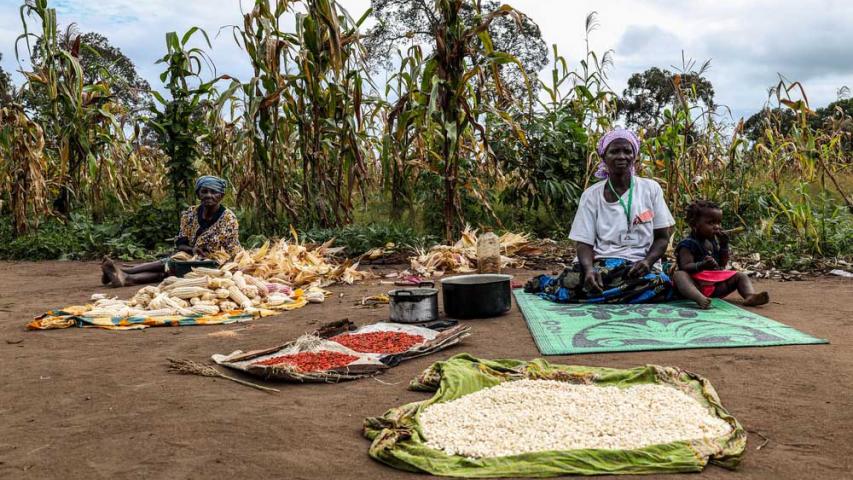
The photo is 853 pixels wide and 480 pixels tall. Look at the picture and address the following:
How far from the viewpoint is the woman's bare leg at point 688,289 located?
396cm

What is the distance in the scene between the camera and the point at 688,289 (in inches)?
160

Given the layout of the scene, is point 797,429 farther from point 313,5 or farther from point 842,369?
point 313,5

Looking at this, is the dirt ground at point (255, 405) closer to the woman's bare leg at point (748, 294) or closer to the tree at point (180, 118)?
the woman's bare leg at point (748, 294)

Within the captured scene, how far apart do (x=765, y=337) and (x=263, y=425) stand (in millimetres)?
2344

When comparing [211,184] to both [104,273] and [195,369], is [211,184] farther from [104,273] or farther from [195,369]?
[195,369]

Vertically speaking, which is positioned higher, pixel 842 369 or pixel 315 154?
Result: pixel 315 154

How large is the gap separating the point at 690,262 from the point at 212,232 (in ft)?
12.4

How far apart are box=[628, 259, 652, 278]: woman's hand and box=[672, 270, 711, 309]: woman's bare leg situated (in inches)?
6.8

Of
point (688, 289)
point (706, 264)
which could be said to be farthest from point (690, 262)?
point (688, 289)

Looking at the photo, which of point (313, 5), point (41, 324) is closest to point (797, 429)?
point (41, 324)

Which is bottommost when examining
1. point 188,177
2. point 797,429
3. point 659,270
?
point 797,429

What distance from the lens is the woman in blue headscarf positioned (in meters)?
5.74

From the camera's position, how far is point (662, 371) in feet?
8.41

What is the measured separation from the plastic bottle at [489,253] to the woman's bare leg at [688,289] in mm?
1729
